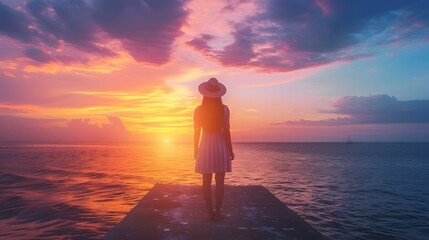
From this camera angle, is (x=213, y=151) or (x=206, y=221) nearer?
(x=206, y=221)

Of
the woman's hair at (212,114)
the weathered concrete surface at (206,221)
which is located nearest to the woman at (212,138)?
the woman's hair at (212,114)

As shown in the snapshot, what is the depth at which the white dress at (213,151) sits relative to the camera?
20.7ft

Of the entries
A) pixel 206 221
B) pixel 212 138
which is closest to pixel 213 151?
pixel 212 138

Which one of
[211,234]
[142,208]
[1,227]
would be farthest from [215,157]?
[1,227]

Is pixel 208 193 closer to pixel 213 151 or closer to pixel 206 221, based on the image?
pixel 206 221

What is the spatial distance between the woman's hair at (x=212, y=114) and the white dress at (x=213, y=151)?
0.35 ft

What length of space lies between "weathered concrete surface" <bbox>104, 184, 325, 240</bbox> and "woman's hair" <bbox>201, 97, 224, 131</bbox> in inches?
78.3

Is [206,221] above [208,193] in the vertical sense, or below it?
below

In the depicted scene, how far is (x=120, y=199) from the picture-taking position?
54.0 feet

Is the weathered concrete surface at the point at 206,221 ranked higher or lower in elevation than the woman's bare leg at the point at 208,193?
lower

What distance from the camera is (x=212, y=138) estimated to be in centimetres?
637

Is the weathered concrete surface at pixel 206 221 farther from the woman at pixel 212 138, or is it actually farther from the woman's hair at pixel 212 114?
the woman's hair at pixel 212 114

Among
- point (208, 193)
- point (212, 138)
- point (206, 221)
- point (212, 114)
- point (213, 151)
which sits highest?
point (212, 114)

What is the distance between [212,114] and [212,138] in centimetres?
52
